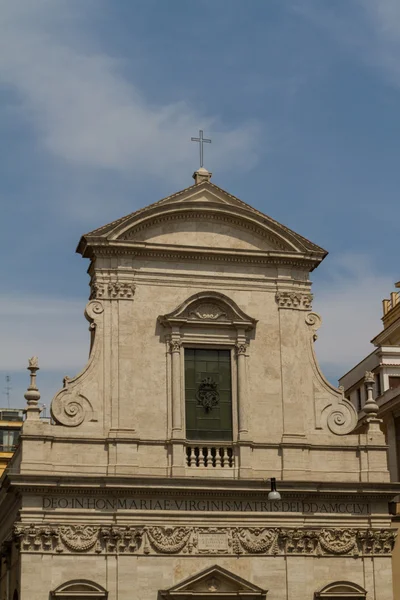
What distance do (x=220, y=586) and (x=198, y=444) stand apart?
11.0 ft

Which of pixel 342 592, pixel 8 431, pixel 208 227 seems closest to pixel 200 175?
pixel 208 227

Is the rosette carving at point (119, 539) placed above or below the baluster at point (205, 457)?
below

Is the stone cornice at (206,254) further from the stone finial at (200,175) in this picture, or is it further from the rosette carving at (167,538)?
the rosette carving at (167,538)

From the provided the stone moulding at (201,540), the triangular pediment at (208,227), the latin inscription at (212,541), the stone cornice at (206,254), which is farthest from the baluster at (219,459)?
the triangular pediment at (208,227)

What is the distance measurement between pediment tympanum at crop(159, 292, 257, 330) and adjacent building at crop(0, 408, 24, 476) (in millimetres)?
21978

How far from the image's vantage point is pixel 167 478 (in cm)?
2788

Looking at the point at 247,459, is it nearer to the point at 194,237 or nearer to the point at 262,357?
the point at 262,357

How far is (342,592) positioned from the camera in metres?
28.2

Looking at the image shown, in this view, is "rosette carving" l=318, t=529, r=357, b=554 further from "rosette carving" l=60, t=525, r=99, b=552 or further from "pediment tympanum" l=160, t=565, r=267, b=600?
"rosette carving" l=60, t=525, r=99, b=552

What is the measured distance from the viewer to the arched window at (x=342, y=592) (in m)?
28.1

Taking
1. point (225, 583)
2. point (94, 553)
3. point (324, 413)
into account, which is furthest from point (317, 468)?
point (94, 553)

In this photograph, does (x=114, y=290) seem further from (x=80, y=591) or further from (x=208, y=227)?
(x=80, y=591)

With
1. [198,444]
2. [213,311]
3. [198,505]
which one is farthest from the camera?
[213,311]

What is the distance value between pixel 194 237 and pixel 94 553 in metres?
8.32
